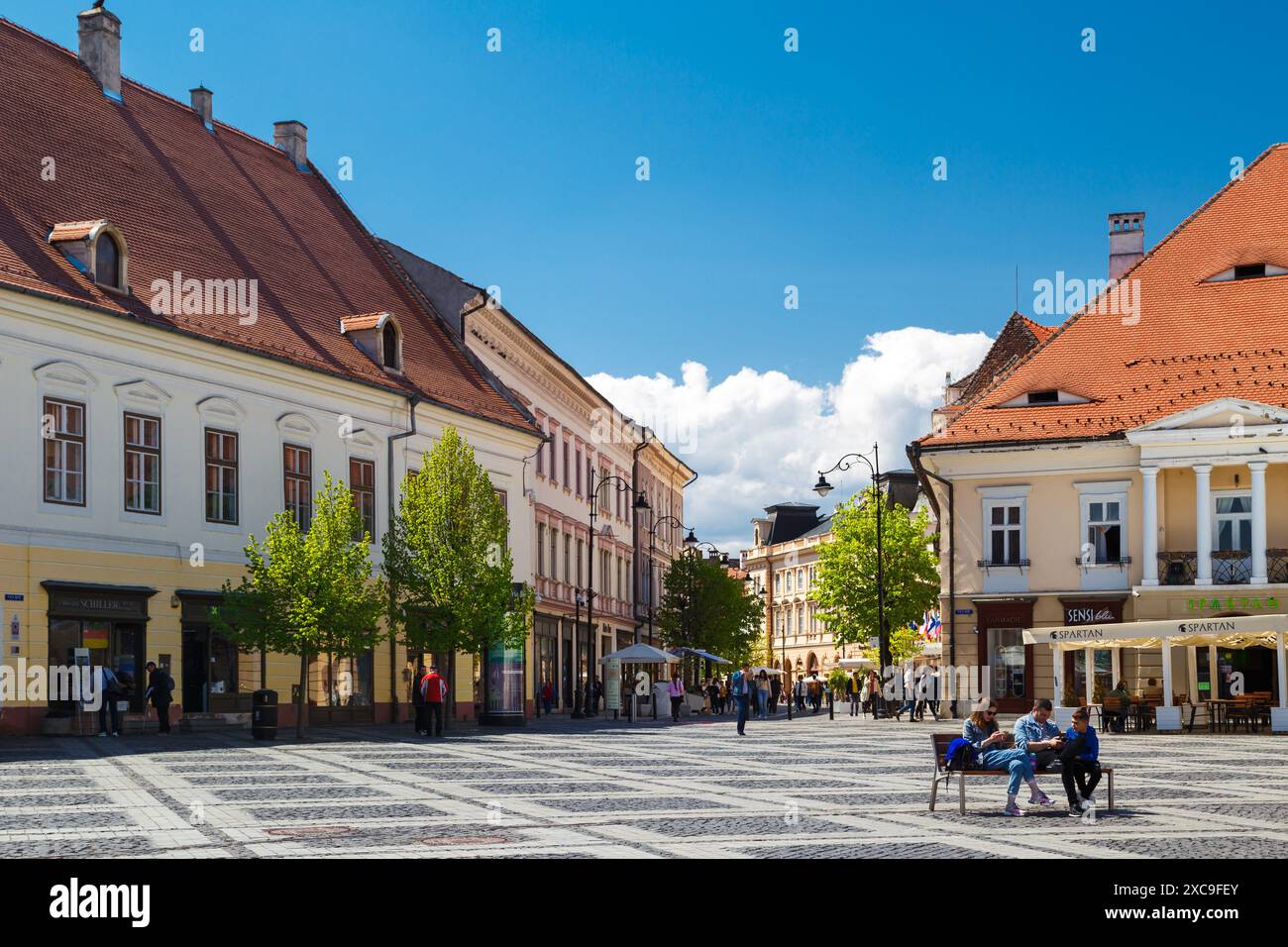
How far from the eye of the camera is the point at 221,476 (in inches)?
1469

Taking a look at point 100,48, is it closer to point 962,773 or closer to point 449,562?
point 449,562

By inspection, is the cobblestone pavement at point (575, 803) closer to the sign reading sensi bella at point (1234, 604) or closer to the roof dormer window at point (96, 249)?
the roof dormer window at point (96, 249)

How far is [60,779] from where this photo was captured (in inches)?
799

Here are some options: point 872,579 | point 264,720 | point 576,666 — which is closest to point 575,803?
point 264,720

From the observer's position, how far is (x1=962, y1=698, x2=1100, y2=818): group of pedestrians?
55.7 feet

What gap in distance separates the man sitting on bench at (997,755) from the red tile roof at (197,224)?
20355mm

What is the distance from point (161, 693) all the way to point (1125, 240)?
3874 centimetres

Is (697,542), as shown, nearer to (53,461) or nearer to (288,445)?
(288,445)

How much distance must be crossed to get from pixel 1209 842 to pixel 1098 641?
2581 cm

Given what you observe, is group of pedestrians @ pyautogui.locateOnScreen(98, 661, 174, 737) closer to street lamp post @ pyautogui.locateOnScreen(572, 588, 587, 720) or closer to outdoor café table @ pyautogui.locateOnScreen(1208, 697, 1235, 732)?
street lamp post @ pyautogui.locateOnScreen(572, 588, 587, 720)

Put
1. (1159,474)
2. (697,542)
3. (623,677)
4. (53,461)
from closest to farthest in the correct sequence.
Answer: (53,461) < (1159,474) < (623,677) < (697,542)

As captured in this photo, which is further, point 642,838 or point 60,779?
point 60,779
